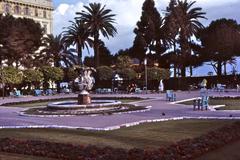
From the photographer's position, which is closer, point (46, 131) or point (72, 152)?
point (72, 152)

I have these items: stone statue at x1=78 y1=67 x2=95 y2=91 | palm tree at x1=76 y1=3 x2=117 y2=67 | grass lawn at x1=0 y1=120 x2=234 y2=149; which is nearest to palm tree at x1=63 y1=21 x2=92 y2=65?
palm tree at x1=76 y1=3 x2=117 y2=67

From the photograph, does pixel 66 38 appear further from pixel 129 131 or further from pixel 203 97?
pixel 129 131

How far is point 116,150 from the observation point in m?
11.6

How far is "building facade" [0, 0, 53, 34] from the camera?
332ft

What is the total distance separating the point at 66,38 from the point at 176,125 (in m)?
60.7

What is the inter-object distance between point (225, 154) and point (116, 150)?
2.53 metres

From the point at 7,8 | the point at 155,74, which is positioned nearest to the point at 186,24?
the point at 155,74

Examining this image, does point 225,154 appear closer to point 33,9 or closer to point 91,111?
point 91,111

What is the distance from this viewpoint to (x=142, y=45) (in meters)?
80.7

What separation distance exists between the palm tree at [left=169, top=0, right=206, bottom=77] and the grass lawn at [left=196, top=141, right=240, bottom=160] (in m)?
60.5

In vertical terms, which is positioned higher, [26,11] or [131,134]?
[26,11]

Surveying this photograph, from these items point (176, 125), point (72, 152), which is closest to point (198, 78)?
point (176, 125)

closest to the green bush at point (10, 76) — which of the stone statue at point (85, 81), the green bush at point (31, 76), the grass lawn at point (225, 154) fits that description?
the green bush at point (31, 76)

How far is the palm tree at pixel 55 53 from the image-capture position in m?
77.8
